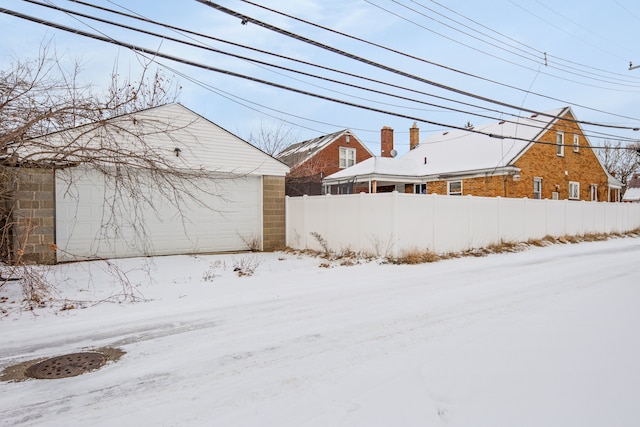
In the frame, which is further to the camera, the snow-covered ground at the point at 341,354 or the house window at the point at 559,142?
the house window at the point at 559,142

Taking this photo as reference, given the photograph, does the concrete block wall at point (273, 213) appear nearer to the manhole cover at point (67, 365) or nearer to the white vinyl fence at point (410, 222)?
the white vinyl fence at point (410, 222)

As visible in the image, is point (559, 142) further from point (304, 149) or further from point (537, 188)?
point (304, 149)

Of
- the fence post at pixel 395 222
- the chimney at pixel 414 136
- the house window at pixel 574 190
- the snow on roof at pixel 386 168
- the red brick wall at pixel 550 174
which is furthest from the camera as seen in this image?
the chimney at pixel 414 136

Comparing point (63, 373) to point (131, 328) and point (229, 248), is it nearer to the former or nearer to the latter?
point (131, 328)

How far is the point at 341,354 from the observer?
4.28 metres

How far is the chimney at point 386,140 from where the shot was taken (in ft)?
89.9

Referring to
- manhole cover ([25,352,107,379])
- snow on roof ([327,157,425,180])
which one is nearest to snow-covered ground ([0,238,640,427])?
manhole cover ([25,352,107,379])

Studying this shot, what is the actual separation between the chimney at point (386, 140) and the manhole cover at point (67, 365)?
2471 centimetres

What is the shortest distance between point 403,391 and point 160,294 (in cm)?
530

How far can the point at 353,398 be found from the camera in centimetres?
330

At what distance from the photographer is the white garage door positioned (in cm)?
1060

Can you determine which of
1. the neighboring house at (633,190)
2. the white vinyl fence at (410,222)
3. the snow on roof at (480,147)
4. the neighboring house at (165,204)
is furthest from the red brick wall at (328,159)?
the neighboring house at (633,190)

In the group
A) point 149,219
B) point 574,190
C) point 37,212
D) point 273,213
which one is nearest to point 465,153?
point 574,190

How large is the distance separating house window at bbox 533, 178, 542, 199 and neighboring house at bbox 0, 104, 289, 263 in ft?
47.8
